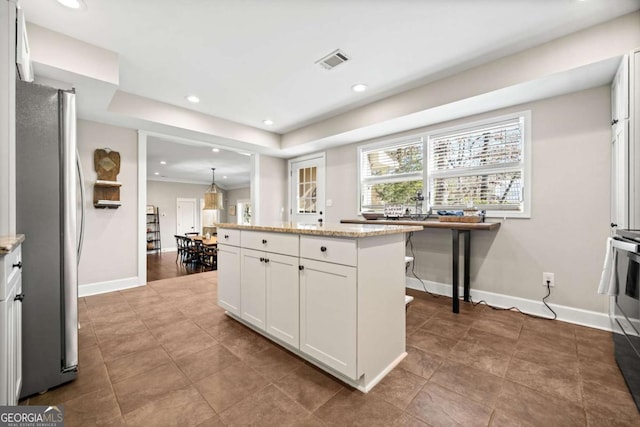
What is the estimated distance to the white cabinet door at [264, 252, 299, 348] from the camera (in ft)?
6.17

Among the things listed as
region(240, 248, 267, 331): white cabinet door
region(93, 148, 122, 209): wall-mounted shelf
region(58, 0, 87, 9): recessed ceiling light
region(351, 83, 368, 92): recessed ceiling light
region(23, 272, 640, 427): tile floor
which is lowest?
region(23, 272, 640, 427): tile floor

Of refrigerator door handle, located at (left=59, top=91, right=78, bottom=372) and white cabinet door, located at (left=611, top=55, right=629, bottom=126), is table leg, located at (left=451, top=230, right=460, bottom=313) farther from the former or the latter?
refrigerator door handle, located at (left=59, top=91, right=78, bottom=372)

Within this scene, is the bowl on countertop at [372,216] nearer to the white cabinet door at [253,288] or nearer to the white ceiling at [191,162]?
the white cabinet door at [253,288]

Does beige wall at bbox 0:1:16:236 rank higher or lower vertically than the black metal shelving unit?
higher

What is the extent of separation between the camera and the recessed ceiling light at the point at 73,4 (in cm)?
189

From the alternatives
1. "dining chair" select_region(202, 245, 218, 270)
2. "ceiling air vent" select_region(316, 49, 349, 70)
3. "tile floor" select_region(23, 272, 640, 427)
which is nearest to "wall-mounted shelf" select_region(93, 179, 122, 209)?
"tile floor" select_region(23, 272, 640, 427)

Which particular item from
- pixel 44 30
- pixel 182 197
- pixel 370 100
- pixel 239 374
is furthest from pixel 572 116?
pixel 182 197

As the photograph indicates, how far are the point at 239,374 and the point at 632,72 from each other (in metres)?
3.46

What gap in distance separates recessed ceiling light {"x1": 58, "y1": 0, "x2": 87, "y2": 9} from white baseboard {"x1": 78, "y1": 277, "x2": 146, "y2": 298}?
3111mm

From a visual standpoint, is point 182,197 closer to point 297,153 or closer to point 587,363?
point 297,153

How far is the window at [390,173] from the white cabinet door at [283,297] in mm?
2477

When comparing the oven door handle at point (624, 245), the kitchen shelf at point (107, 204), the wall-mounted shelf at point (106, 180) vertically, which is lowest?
the oven door handle at point (624, 245)

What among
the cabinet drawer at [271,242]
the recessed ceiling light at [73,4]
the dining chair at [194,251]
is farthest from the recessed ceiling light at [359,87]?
the dining chair at [194,251]

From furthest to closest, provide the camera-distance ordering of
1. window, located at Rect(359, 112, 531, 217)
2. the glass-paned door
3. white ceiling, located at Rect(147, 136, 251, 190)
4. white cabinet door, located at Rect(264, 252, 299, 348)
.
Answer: white ceiling, located at Rect(147, 136, 251, 190) → the glass-paned door → window, located at Rect(359, 112, 531, 217) → white cabinet door, located at Rect(264, 252, 299, 348)
